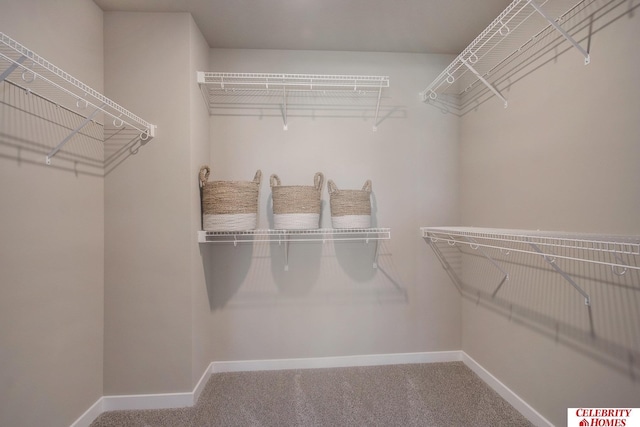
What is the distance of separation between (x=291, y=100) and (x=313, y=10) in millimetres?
560

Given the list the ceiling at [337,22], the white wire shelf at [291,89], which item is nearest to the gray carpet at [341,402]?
the white wire shelf at [291,89]

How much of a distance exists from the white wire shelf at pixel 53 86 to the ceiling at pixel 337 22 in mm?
632

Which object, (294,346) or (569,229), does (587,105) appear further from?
(294,346)

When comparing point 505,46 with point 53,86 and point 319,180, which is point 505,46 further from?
point 53,86

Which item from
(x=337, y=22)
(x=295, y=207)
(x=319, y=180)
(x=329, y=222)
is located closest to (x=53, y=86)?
(x=295, y=207)

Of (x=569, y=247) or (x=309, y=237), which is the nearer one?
(x=569, y=247)

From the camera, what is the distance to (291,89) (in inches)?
83.1

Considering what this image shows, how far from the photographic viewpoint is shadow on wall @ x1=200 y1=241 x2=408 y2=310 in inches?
81.7

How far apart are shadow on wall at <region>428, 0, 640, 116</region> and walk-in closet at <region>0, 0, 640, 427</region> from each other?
0.01 m

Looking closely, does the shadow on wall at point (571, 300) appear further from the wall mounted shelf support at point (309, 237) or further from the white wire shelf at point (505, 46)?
the white wire shelf at point (505, 46)

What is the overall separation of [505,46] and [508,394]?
1955 mm

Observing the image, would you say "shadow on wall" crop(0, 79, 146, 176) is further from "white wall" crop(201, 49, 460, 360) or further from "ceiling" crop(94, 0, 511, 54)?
"ceiling" crop(94, 0, 511, 54)

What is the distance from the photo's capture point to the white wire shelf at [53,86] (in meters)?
0.95

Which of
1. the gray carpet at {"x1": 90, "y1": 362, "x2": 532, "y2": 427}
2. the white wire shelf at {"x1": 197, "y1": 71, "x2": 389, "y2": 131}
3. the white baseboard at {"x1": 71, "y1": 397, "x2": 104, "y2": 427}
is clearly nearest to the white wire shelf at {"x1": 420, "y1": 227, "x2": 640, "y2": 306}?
the gray carpet at {"x1": 90, "y1": 362, "x2": 532, "y2": 427}
